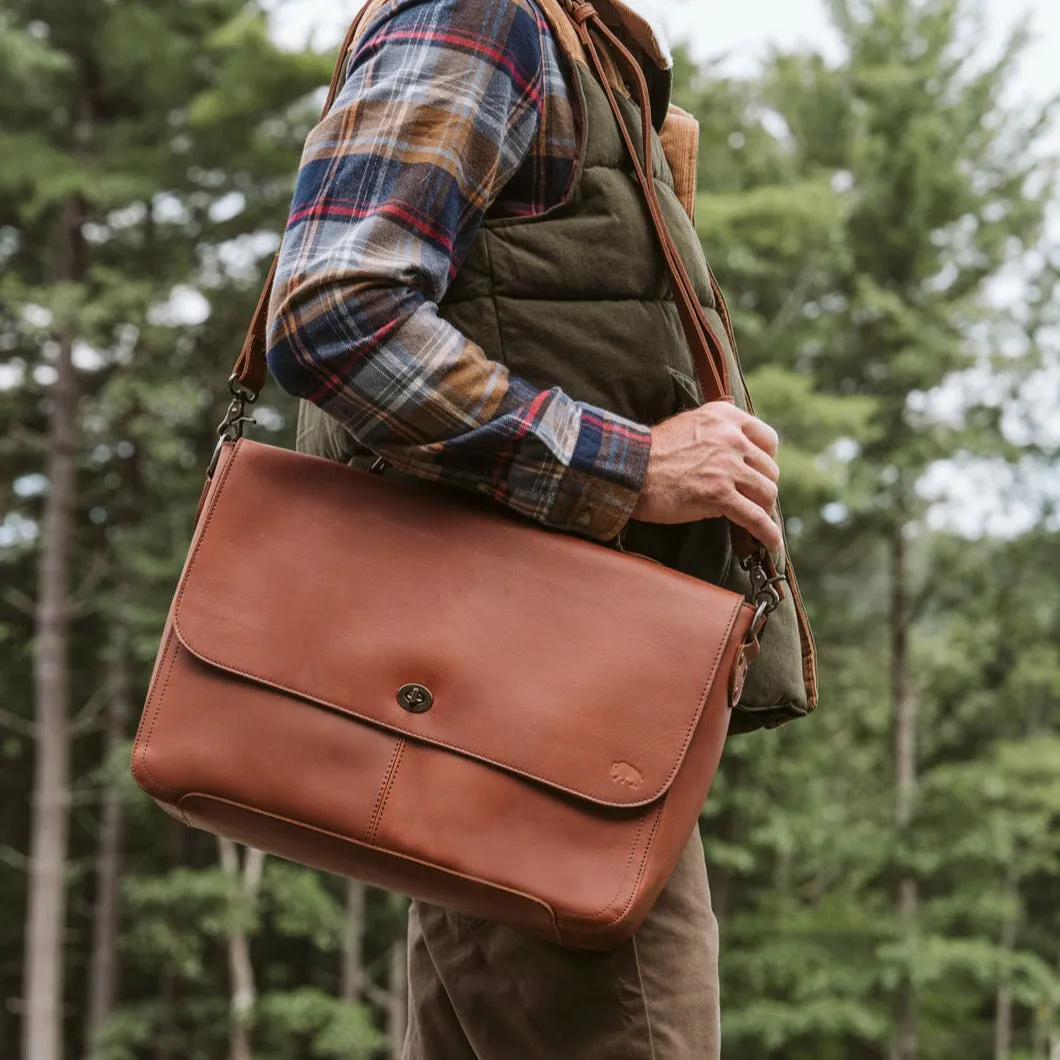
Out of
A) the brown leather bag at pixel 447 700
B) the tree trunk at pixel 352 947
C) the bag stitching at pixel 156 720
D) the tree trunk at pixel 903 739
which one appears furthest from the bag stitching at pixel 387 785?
the tree trunk at pixel 903 739

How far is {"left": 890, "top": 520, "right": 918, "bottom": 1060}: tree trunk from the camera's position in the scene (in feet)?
38.5

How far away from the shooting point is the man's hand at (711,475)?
1.07 meters

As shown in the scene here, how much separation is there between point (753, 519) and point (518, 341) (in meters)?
0.25

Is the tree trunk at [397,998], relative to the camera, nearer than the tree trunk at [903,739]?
No

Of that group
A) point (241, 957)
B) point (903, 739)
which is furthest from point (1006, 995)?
point (241, 957)

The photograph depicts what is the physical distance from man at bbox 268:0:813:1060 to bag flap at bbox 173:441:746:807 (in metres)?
0.05

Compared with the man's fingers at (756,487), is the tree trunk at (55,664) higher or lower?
lower

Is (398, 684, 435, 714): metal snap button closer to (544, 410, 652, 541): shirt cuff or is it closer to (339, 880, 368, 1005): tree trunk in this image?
(544, 410, 652, 541): shirt cuff

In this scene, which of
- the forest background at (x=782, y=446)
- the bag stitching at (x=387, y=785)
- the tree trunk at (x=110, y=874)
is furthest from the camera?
the tree trunk at (x=110, y=874)

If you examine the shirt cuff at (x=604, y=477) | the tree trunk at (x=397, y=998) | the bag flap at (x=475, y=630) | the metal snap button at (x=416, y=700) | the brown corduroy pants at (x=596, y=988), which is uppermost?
the shirt cuff at (x=604, y=477)

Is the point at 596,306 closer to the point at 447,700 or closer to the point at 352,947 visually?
the point at 447,700

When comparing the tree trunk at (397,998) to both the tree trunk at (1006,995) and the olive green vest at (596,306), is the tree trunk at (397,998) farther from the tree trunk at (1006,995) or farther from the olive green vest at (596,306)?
the olive green vest at (596,306)

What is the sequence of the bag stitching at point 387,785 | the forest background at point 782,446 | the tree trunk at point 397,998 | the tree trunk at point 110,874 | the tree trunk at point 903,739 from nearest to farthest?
1. the bag stitching at point 387,785
2. the forest background at point 782,446
3. the tree trunk at point 903,739
4. the tree trunk at point 397,998
5. the tree trunk at point 110,874

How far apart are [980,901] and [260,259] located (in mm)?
9087
